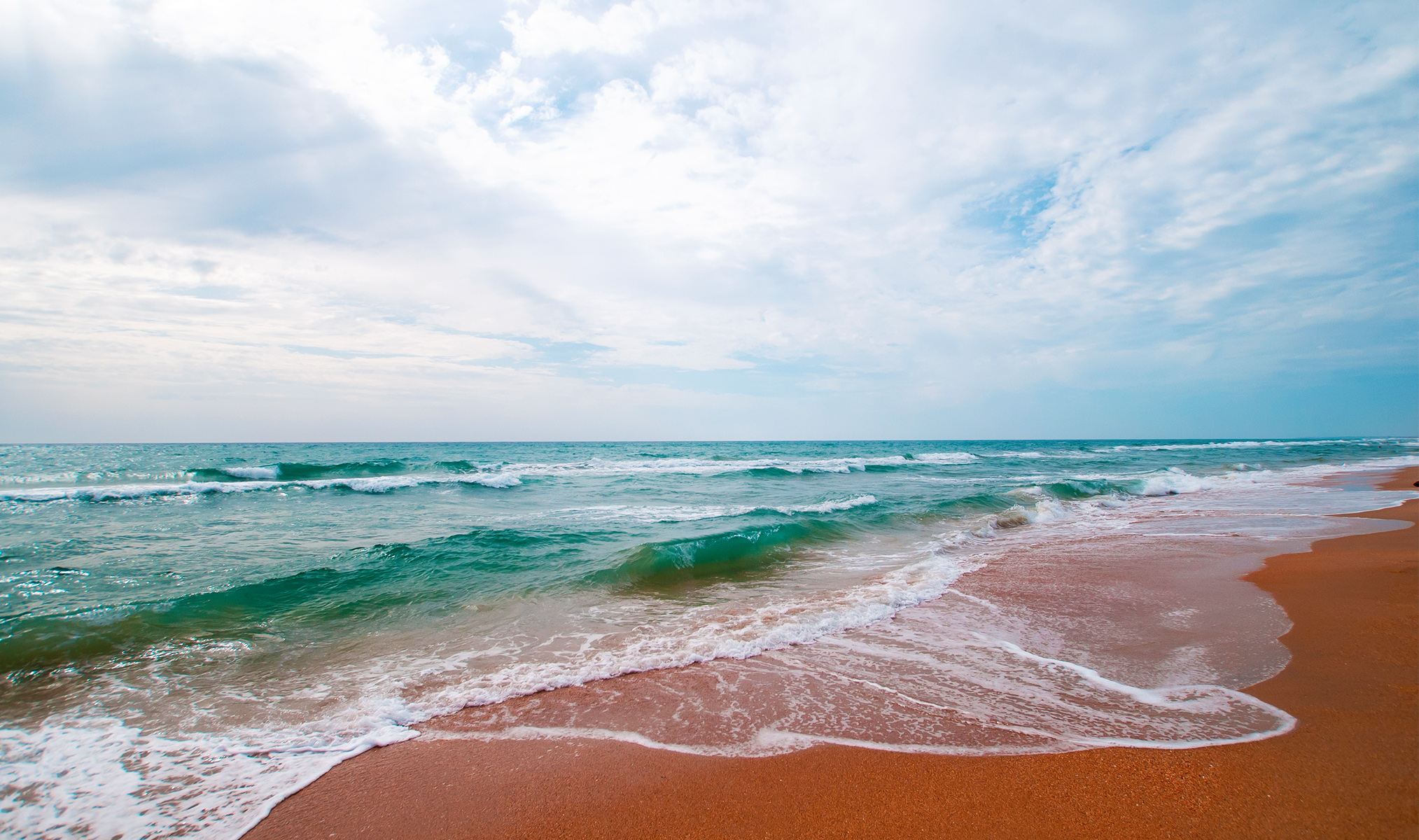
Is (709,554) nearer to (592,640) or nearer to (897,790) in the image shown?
(592,640)

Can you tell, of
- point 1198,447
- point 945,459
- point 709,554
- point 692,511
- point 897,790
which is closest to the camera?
point 897,790

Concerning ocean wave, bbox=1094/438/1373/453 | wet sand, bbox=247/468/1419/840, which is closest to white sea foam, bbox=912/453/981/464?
ocean wave, bbox=1094/438/1373/453

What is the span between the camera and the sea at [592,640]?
338cm

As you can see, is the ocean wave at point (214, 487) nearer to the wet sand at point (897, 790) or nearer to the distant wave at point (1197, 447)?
the wet sand at point (897, 790)

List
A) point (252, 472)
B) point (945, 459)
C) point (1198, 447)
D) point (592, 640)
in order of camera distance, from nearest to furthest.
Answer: point (592, 640) < point (252, 472) < point (945, 459) < point (1198, 447)

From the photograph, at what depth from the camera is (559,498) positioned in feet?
58.1

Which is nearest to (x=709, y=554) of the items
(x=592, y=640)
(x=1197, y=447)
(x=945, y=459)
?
(x=592, y=640)

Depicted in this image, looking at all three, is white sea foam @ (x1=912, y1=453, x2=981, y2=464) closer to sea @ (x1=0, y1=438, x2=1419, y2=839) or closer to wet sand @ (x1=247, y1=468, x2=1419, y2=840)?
sea @ (x1=0, y1=438, x2=1419, y2=839)

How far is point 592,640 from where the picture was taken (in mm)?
5438

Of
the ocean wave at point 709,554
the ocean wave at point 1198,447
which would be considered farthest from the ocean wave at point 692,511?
the ocean wave at point 1198,447

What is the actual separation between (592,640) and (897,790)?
133 inches

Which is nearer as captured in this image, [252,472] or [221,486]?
[221,486]

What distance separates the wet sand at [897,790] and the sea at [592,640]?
0.19 metres

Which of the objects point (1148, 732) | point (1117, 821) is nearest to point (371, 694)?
point (1117, 821)
